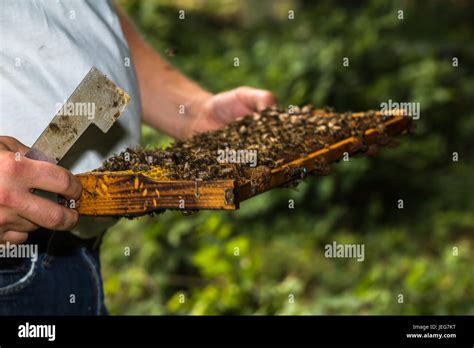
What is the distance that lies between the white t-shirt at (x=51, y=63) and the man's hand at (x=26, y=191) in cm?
24

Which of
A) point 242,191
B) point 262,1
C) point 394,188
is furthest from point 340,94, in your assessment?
point 262,1

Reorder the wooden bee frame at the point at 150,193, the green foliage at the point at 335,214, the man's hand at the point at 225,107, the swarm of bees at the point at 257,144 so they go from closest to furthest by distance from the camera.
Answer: the wooden bee frame at the point at 150,193 < the swarm of bees at the point at 257,144 < the man's hand at the point at 225,107 < the green foliage at the point at 335,214

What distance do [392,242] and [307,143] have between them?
4224 mm

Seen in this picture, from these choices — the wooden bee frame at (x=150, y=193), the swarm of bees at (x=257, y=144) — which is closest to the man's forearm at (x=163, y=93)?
the swarm of bees at (x=257, y=144)

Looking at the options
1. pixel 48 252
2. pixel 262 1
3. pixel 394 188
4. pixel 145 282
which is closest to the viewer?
pixel 48 252

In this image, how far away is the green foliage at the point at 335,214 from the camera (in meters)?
4.63

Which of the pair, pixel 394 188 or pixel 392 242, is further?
pixel 394 188

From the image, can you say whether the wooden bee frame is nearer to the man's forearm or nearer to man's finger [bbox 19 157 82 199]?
man's finger [bbox 19 157 82 199]

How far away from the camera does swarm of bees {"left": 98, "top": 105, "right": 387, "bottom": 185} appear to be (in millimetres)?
1759

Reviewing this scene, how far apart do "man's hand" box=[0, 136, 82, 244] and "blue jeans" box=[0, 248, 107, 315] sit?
39 centimetres

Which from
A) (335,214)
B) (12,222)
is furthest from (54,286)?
(335,214)

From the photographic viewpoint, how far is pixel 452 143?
7.68m

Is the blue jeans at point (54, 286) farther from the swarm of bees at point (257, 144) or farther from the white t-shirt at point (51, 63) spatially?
the swarm of bees at point (257, 144)
